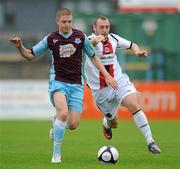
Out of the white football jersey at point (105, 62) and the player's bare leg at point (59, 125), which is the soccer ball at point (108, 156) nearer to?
the player's bare leg at point (59, 125)

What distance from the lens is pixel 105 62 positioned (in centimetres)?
1448

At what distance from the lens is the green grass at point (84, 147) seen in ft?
41.2

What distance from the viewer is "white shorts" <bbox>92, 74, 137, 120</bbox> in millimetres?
14250

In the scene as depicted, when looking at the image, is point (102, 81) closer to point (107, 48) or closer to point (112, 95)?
point (112, 95)

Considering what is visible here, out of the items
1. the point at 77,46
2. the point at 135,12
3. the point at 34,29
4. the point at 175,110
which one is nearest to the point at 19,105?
the point at 175,110

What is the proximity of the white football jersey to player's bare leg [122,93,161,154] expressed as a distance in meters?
0.59

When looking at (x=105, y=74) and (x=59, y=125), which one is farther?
(x=105, y=74)

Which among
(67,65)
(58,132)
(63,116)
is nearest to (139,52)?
(67,65)

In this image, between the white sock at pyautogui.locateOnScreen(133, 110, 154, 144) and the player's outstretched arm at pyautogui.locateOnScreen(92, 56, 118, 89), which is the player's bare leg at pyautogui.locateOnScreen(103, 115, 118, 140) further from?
the player's outstretched arm at pyautogui.locateOnScreen(92, 56, 118, 89)

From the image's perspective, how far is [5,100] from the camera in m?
28.3

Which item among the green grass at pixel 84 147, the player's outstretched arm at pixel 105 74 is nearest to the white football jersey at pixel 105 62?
the player's outstretched arm at pixel 105 74

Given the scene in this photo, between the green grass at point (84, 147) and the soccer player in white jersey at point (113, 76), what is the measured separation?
2.54 ft

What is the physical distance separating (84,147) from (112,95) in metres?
1.73

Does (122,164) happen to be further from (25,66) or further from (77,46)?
(25,66)
